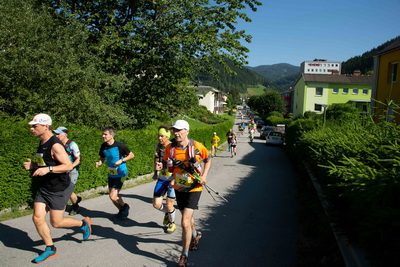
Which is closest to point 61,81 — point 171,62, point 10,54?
point 10,54

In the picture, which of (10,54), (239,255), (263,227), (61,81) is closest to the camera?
(239,255)

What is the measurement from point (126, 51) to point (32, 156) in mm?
9920

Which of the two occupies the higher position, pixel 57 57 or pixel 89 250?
pixel 57 57

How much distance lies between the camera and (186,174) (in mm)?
4305

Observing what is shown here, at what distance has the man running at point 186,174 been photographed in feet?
13.8

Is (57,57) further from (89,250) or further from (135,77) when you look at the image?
(89,250)

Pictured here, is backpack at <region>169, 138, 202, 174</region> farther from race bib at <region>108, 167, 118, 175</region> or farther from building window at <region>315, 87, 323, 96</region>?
building window at <region>315, 87, 323, 96</region>

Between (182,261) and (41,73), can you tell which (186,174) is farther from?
(41,73)

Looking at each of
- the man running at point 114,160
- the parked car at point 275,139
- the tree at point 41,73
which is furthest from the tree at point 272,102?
the man running at point 114,160

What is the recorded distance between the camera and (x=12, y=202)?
20.4ft

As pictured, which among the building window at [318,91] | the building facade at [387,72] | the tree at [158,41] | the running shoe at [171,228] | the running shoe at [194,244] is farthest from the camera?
the building window at [318,91]

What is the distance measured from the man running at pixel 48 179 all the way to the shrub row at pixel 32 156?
235cm

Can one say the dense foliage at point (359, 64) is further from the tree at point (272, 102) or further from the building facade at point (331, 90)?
the building facade at point (331, 90)

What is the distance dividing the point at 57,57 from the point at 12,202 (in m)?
6.03
